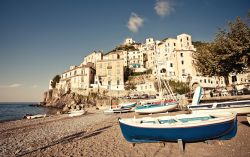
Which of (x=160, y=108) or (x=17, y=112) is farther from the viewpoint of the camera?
(x=17, y=112)

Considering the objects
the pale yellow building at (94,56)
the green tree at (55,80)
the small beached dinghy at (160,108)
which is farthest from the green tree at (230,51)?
the green tree at (55,80)

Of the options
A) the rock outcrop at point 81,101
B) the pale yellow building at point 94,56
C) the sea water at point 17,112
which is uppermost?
the pale yellow building at point 94,56

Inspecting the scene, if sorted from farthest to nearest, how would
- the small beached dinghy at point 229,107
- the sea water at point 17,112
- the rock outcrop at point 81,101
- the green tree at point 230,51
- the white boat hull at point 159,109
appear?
the rock outcrop at point 81,101, the sea water at point 17,112, the white boat hull at point 159,109, the green tree at point 230,51, the small beached dinghy at point 229,107

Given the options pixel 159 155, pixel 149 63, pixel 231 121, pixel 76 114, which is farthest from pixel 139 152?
pixel 149 63

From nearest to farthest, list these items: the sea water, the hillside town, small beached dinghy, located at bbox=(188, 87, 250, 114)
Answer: small beached dinghy, located at bbox=(188, 87, 250, 114)
the sea water
the hillside town

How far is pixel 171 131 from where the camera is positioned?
8609mm

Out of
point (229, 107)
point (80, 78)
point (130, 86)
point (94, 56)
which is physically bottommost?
point (229, 107)

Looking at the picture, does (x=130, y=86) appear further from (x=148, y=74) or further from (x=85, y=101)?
(x=85, y=101)

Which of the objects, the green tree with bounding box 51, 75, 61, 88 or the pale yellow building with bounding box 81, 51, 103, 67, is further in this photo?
the green tree with bounding box 51, 75, 61, 88

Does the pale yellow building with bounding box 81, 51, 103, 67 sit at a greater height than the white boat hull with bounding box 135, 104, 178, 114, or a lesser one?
greater

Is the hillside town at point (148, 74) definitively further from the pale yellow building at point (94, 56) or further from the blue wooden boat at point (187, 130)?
the blue wooden boat at point (187, 130)

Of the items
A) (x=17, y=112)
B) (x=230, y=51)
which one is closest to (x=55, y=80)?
(x=17, y=112)

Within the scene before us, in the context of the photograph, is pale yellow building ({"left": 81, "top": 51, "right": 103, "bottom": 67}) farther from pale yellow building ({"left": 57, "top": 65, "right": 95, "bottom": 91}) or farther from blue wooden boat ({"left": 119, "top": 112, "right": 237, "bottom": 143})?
blue wooden boat ({"left": 119, "top": 112, "right": 237, "bottom": 143})

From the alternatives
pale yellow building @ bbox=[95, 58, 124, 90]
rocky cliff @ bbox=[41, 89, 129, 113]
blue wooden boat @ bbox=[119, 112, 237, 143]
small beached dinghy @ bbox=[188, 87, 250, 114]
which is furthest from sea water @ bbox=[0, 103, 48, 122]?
small beached dinghy @ bbox=[188, 87, 250, 114]
